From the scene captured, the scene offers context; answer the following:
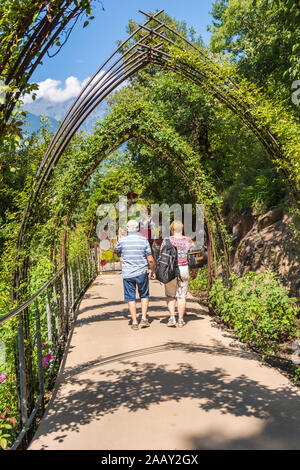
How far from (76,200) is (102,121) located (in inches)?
57.9

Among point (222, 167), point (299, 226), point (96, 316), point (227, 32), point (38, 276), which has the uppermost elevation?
point (227, 32)

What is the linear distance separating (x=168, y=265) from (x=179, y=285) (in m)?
0.46

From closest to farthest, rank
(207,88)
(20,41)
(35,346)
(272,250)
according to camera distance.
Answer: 1. (20,41)
2. (35,346)
3. (207,88)
4. (272,250)

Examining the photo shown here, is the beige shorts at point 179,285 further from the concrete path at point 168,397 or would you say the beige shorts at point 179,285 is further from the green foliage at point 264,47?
the green foliage at point 264,47

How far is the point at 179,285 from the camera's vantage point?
674 centimetres

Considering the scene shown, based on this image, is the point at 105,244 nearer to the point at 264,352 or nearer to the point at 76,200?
the point at 76,200

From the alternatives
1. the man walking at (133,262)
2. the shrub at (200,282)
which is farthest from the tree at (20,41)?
the shrub at (200,282)

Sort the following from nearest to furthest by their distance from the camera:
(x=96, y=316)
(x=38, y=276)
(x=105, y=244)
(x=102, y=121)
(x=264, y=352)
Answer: (x=264, y=352), (x=38, y=276), (x=102, y=121), (x=96, y=316), (x=105, y=244)

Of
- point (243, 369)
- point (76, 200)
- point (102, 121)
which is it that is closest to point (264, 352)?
point (243, 369)

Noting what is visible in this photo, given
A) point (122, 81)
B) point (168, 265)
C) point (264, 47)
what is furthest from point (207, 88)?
point (264, 47)

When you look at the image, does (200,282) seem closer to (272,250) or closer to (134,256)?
(272,250)

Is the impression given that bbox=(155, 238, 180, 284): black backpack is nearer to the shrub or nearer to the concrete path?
the concrete path

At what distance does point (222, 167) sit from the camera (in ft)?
45.4

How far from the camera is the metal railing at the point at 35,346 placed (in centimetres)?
314
